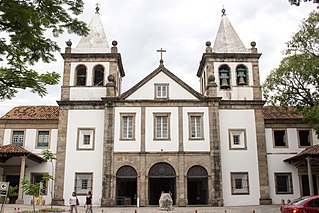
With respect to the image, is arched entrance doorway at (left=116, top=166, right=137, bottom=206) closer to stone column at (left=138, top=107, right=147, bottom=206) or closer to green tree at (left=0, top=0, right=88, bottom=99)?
stone column at (left=138, top=107, right=147, bottom=206)

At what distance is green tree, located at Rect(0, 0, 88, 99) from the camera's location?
9898 mm

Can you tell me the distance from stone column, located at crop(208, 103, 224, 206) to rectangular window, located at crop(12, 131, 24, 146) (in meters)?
15.7

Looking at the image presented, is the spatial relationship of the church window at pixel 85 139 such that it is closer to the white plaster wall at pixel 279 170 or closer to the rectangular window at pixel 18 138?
the rectangular window at pixel 18 138

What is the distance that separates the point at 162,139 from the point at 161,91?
3.95m

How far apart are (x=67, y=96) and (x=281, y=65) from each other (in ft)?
55.4

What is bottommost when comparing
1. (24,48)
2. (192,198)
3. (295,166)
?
(192,198)

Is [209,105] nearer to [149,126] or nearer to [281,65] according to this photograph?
[149,126]

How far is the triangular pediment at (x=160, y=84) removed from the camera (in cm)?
2947

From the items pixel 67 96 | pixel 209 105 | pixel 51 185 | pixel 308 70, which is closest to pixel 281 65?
pixel 308 70

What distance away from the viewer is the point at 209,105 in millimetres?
29141

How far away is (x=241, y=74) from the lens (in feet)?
102

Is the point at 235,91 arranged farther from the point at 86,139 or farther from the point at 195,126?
the point at 86,139

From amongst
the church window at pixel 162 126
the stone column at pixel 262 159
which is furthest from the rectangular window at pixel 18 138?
the stone column at pixel 262 159

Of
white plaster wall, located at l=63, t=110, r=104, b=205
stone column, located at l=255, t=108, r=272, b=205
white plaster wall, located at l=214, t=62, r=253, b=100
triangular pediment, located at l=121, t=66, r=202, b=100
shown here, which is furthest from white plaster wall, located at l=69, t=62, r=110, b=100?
stone column, located at l=255, t=108, r=272, b=205
